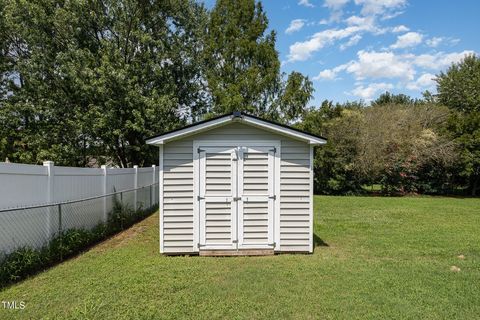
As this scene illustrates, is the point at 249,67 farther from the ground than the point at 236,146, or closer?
farther from the ground

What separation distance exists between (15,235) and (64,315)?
1.90 meters

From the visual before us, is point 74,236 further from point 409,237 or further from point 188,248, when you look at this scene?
point 409,237

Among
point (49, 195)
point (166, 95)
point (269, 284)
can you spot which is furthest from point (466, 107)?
point (49, 195)

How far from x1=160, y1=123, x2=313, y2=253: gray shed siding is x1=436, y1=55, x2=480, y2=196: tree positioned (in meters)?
16.6

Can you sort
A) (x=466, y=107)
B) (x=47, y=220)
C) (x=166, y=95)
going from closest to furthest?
(x=47, y=220), (x=166, y=95), (x=466, y=107)

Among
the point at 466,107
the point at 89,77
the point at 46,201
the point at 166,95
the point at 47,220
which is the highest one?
the point at 466,107

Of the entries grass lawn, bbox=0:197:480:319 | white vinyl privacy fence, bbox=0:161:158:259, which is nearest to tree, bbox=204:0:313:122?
white vinyl privacy fence, bbox=0:161:158:259

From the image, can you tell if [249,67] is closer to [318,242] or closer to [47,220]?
[318,242]

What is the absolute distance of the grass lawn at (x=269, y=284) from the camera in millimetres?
3625

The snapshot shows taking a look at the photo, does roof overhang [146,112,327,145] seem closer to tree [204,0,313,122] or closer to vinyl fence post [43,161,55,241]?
vinyl fence post [43,161,55,241]

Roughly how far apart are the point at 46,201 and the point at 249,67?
12796 millimetres

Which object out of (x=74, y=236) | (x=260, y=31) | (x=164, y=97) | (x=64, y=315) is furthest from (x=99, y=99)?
(x=64, y=315)

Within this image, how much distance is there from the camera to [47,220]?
543 centimetres

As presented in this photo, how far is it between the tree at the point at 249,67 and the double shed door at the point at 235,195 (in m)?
9.92
